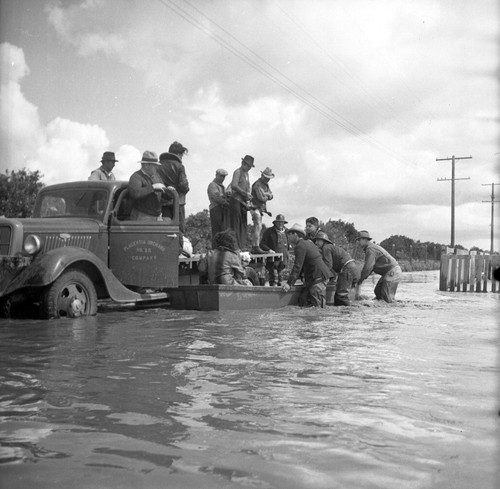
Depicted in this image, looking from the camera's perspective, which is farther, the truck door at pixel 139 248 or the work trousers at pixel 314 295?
the work trousers at pixel 314 295

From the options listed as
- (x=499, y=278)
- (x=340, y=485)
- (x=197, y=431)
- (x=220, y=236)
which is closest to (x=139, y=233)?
(x=220, y=236)

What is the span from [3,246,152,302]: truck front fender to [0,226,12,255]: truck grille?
41cm

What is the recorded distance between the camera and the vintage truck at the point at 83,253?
7980 millimetres

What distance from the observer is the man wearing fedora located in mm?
12711

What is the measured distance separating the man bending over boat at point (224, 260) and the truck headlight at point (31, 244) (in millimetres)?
2908

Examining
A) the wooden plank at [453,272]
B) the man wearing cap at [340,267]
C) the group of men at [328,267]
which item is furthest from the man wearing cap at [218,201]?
the wooden plank at [453,272]

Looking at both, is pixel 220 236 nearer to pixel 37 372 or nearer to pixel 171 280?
pixel 171 280

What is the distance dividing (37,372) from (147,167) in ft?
17.3

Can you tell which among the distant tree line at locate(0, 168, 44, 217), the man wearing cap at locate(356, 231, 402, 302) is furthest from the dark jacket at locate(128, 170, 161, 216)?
the distant tree line at locate(0, 168, 44, 217)

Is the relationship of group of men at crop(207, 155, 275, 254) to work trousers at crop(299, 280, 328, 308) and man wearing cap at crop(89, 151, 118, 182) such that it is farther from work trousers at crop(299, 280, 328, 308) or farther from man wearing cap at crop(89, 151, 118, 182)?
man wearing cap at crop(89, 151, 118, 182)

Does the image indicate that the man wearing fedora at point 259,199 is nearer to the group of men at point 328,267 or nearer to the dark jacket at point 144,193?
the group of men at point 328,267

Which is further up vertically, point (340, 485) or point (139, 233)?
point (139, 233)

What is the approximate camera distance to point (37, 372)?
4473mm

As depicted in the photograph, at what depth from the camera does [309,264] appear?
10.7 m
